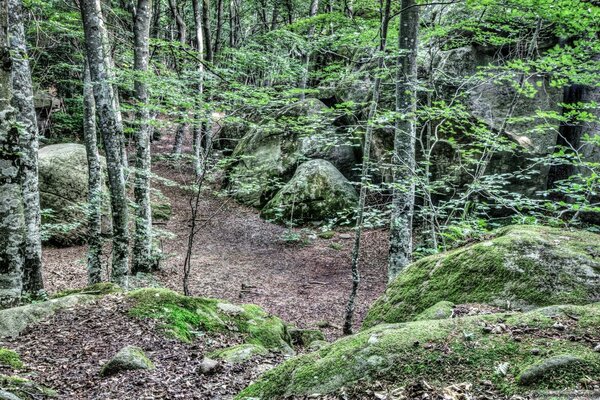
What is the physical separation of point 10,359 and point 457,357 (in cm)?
441

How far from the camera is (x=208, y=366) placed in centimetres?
418

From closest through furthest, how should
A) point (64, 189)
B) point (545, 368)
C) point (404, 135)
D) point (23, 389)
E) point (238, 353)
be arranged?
point (545, 368) → point (23, 389) → point (238, 353) → point (404, 135) → point (64, 189)

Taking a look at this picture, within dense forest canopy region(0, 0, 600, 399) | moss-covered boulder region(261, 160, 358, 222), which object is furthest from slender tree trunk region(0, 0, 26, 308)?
moss-covered boulder region(261, 160, 358, 222)

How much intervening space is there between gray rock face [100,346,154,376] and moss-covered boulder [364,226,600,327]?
2678mm

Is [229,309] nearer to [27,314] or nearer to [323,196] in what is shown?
[27,314]

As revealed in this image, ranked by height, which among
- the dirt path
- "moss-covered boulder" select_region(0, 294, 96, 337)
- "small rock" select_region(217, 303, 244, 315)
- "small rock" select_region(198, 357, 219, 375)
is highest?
"moss-covered boulder" select_region(0, 294, 96, 337)

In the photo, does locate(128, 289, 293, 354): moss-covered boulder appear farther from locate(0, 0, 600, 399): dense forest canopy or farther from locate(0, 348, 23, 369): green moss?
locate(0, 348, 23, 369): green moss

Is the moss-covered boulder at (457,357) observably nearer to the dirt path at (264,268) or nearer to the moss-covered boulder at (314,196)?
the dirt path at (264,268)

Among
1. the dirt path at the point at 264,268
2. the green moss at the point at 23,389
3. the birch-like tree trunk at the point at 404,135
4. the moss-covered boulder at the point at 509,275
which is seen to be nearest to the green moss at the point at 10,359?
the green moss at the point at 23,389

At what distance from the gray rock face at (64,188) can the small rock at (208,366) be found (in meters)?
10.3

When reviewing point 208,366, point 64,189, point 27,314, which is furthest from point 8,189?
point 64,189

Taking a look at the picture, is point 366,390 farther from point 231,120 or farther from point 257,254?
point 257,254

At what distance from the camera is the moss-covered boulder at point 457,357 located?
2.04 m

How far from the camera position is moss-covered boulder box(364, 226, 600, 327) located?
363 centimetres
